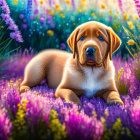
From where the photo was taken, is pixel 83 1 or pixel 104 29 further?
pixel 83 1

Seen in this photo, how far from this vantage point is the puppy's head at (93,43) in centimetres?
342

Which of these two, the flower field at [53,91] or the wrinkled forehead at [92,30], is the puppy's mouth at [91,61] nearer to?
the wrinkled forehead at [92,30]

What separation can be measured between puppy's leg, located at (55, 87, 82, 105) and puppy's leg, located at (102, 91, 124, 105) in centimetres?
46

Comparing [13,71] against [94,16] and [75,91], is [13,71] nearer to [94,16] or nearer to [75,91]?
[75,91]

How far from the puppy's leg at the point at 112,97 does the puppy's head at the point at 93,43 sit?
1.58ft

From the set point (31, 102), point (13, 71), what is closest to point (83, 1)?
point (13, 71)

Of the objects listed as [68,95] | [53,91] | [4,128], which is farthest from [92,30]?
[4,128]

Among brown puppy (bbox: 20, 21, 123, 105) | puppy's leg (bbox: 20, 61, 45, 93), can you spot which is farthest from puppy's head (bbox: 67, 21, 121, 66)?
puppy's leg (bbox: 20, 61, 45, 93)

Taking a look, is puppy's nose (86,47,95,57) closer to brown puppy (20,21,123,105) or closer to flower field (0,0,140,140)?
brown puppy (20,21,123,105)

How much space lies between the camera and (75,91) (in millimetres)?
3854

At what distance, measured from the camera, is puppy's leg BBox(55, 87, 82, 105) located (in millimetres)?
3426

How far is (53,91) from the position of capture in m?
4.44

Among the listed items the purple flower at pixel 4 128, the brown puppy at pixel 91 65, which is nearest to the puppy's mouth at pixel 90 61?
the brown puppy at pixel 91 65

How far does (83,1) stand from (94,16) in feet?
2.22
